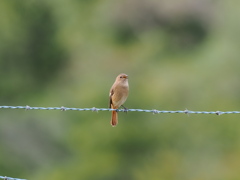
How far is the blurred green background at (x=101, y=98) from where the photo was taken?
1681 centimetres

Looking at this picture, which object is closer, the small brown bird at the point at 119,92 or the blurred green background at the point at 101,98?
the small brown bird at the point at 119,92

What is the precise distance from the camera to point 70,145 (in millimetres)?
18547

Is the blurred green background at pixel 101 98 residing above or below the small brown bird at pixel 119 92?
above

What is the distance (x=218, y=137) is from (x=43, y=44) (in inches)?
223

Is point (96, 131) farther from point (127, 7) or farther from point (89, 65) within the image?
point (127, 7)

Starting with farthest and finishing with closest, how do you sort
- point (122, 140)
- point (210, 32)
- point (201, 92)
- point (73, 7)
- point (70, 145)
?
point (210, 32)
point (73, 7)
point (201, 92)
point (70, 145)
point (122, 140)

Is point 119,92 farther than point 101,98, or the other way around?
point 101,98

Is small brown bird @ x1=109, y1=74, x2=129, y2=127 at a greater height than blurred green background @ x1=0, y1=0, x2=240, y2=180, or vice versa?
blurred green background @ x1=0, y1=0, x2=240, y2=180

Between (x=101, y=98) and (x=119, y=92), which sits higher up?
(x=101, y=98)

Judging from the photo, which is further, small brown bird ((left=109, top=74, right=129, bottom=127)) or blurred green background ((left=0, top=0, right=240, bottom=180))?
blurred green background ((left=0, top=0, right=240, bottom=180))

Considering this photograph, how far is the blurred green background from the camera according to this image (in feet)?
55.2

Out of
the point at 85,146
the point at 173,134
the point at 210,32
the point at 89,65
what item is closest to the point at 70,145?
the point at 85,146

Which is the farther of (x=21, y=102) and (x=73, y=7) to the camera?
(x=73, y=7)

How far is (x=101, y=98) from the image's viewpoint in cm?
1731
